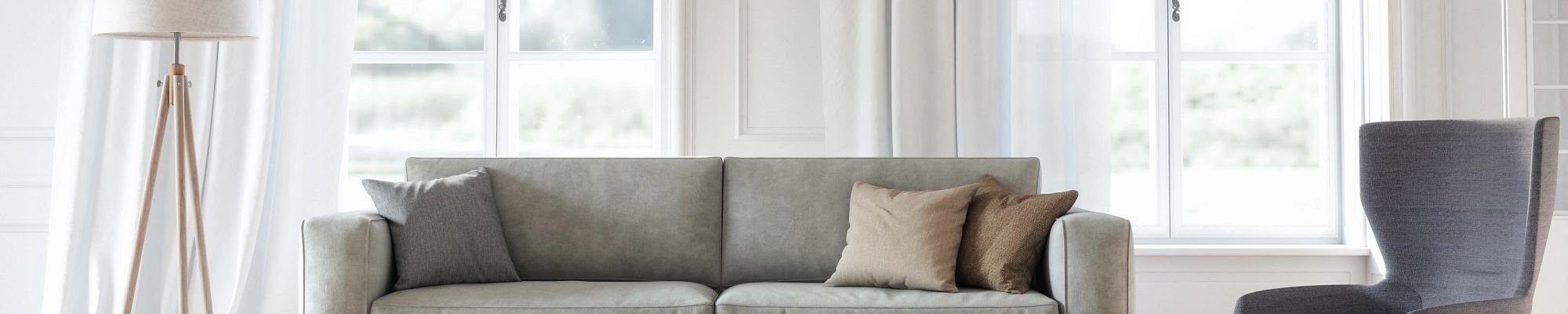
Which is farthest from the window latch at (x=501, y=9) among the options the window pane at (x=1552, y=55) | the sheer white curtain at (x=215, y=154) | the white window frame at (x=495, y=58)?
the window pane at (x=1552, y=55)

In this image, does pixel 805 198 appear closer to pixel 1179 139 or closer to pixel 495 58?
pixel 495 58

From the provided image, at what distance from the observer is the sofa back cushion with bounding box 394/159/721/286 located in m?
2.51

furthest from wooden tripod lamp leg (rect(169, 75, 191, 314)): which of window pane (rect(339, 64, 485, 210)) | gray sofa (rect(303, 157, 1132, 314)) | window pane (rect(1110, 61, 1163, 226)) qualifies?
window pane (rect(1110, 61, 1163, 226))

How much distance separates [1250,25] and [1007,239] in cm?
174

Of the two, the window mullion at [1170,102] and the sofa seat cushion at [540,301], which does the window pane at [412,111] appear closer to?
the sofa seat cushion at [540,301]

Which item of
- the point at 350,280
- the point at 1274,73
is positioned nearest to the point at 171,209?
the point at 350,280

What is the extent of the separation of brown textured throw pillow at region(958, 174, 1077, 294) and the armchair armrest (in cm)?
79

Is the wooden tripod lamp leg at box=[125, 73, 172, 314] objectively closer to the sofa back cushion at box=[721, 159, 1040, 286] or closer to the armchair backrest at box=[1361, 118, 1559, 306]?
the sofa back cushion at box=[721, 159, 1040, 286]

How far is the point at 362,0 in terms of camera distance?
3.37 meters

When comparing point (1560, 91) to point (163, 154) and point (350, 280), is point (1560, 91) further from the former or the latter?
point (163, 154)

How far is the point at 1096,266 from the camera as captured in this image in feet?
6.64

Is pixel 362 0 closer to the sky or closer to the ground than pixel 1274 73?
closer to the sky

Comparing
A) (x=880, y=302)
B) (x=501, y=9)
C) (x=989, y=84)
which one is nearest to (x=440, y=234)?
(x=880, y=302)

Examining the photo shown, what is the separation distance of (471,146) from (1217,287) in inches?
104
